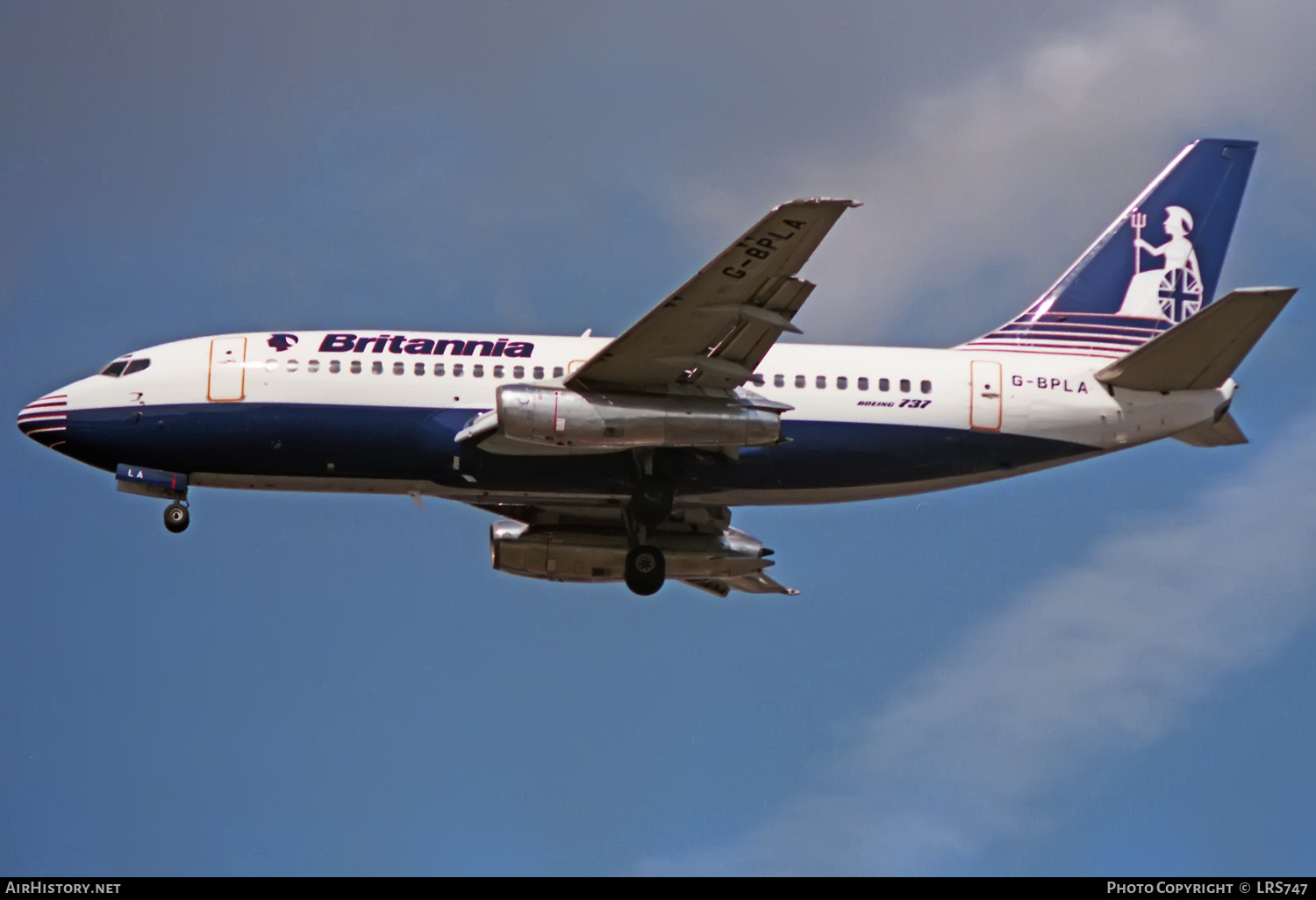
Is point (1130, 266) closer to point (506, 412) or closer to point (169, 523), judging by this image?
point (506, 412)

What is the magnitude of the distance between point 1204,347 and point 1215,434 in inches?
116

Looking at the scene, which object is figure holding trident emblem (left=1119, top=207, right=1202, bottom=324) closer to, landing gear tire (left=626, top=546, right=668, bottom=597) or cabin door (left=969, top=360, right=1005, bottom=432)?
cabin door (left=969, top=360, right=1005, bottom=432)

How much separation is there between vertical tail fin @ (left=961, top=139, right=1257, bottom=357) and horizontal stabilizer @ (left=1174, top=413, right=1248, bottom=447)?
119 inches

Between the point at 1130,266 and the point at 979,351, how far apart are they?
4822mm

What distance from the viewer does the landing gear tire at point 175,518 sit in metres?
46.3

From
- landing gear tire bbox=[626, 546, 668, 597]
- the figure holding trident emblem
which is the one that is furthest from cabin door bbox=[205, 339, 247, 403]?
the figure holding trident emblem

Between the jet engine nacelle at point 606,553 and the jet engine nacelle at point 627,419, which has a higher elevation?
the jet engine nacelle at point 627,419

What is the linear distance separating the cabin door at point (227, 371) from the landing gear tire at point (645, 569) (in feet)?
32.0

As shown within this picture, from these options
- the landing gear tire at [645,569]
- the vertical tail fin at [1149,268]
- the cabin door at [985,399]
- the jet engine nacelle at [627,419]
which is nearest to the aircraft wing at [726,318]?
the jet engine nacelle at [627,419]

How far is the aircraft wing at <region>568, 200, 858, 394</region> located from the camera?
39.7m

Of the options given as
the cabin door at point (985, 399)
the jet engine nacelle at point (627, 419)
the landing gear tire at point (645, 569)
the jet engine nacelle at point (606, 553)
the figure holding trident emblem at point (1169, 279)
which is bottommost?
the landing gear tire at point (645, 569)

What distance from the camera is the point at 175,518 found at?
46.3 metres

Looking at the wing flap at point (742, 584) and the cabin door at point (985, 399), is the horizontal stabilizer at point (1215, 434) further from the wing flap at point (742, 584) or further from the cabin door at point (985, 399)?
the wing flap at point (742, 584)

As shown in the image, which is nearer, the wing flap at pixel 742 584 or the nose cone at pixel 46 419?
the nose cone at pixel 46 419
